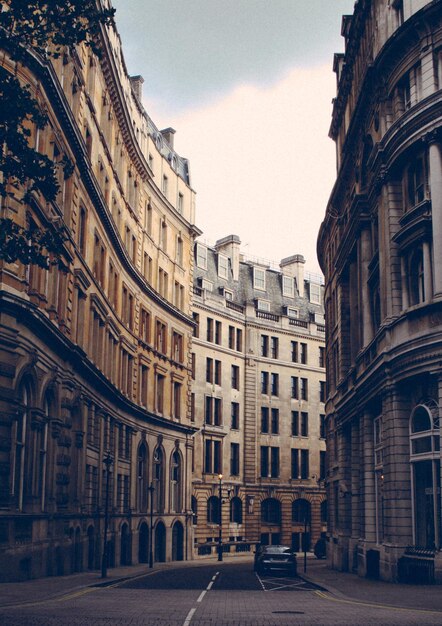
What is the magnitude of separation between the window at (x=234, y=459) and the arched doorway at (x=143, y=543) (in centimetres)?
2016

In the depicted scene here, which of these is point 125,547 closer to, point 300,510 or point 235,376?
point 235,376

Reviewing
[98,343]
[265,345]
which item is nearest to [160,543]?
[98,343]

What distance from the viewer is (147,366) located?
58625 mm

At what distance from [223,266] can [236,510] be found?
22398 mm

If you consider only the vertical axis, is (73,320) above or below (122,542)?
above

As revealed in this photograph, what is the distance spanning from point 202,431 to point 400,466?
4109cm

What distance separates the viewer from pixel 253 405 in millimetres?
79688

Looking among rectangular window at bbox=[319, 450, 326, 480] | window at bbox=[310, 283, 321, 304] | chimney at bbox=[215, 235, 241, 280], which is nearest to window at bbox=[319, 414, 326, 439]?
rectangular window at bbox=[319, 450, 326, 480]

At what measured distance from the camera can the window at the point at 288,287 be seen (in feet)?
296

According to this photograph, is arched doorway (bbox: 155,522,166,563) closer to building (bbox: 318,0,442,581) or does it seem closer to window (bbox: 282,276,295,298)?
building (bbox: 318,0,442,581)

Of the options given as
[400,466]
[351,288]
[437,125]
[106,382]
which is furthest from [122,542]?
[437,125]

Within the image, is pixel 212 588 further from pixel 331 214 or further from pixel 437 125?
pixel 331 214

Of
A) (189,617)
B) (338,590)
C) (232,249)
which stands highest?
(232,249)

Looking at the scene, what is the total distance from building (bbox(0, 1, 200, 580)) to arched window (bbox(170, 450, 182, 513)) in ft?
0.41
